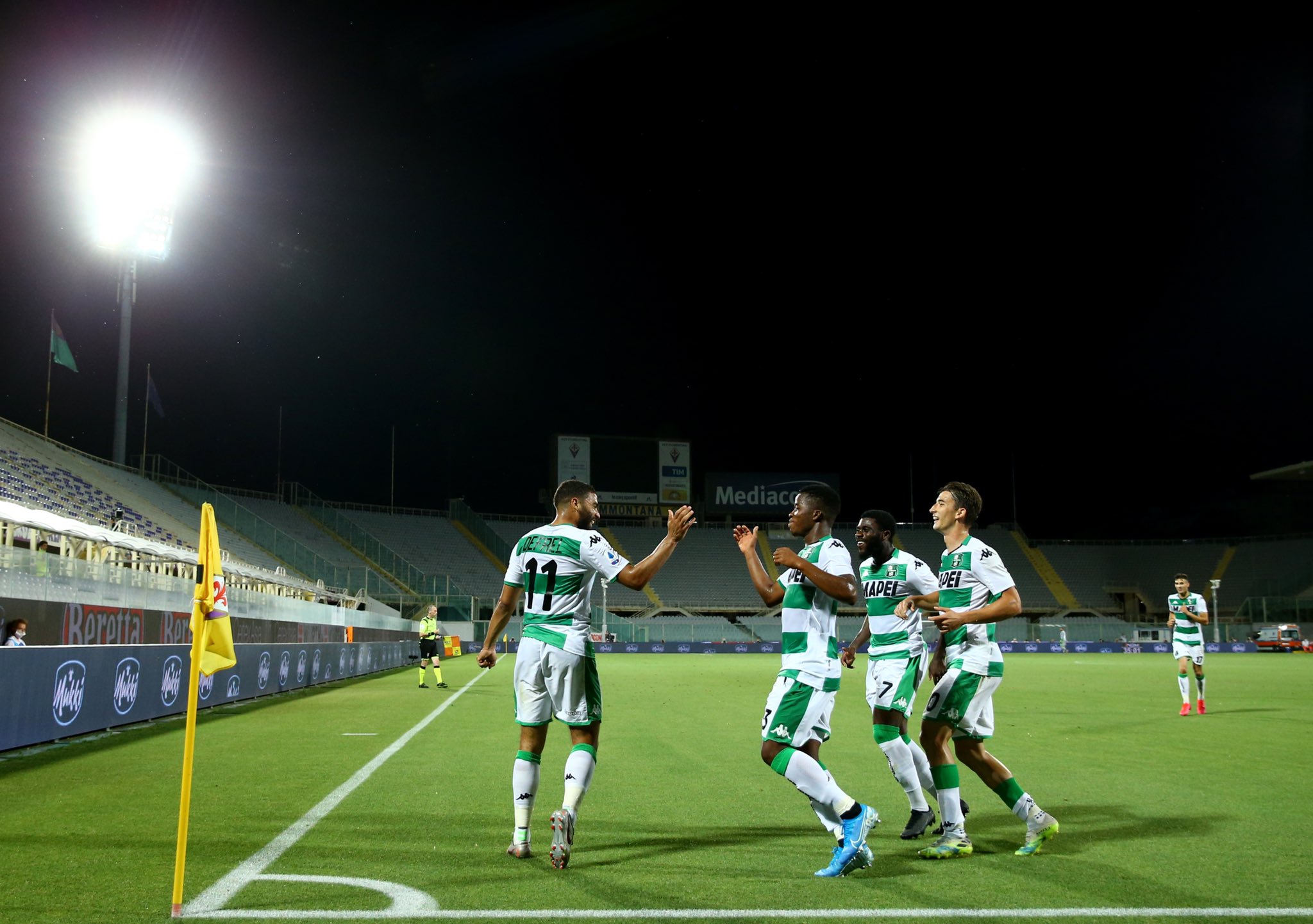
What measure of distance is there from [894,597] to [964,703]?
0.81 metres

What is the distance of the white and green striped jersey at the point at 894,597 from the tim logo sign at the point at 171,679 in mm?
10498

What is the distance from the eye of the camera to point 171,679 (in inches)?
517

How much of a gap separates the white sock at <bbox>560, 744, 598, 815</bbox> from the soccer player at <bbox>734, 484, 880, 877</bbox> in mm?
984

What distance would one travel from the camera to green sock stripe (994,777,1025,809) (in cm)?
554

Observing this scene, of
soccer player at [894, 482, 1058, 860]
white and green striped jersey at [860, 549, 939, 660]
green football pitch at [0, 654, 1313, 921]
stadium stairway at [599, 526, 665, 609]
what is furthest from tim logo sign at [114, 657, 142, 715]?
stadium stairway at [599, 526, 665, 609]

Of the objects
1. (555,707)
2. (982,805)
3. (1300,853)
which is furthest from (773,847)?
(1300,853)

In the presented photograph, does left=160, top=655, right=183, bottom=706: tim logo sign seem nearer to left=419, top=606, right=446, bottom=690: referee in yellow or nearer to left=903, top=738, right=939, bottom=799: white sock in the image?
left=419, top=606, right=446, bottom=690: referee in yellow

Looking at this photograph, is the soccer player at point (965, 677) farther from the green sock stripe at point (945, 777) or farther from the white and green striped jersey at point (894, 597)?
the white and green striped jersey at point (894, 597)

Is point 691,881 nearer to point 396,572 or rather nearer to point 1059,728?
point 1059,728

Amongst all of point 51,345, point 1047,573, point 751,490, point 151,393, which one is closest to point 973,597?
point 51,345

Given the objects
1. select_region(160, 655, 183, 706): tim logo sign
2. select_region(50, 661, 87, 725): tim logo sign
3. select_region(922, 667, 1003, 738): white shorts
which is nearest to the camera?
select_region(922, 667, 1003, 738): white shorts

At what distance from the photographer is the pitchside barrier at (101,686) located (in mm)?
9133

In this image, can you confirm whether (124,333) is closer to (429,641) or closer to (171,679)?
(429,641)

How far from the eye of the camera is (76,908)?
13.8 feet
